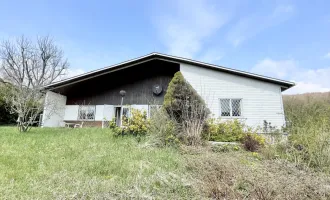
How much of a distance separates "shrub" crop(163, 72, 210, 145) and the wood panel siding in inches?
212

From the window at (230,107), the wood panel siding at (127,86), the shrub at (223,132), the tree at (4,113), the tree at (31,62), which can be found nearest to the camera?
the shrub at (223,132)

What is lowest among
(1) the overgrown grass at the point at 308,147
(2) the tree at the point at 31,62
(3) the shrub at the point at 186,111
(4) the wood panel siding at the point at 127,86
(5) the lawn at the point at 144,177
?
(5) the lawn at the point at 144,177

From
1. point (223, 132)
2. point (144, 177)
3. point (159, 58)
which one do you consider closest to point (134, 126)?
point (223, 132)

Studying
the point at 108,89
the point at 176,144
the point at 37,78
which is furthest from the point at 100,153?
the point at 37,78

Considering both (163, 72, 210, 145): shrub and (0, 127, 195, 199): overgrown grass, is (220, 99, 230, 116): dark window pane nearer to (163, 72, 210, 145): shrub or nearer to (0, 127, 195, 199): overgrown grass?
(163, 72, 210, 145): shrub

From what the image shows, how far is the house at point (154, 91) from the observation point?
427 inches

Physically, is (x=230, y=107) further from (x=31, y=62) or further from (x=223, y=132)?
(x=31, y=62)

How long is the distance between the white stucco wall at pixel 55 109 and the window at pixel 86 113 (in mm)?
1402

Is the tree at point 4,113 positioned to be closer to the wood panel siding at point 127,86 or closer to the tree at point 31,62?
the wood panel siding at point 127,86

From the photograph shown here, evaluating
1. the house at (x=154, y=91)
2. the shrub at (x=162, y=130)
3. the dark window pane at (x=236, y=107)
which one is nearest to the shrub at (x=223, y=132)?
the shrub at (x=162, y=130)

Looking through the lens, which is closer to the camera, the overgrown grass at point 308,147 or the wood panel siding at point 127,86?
the overgrown grass at point 308,147

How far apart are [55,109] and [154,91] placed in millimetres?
7477

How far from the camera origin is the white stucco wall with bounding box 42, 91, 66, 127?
12883 mm

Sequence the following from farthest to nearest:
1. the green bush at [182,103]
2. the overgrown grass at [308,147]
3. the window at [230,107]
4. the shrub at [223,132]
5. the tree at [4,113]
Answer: the tree at [4,113] → the window at [230,107] → the green bush at [182,103] → the shrub at [223,132] → the overgrown grass at [308,147]
